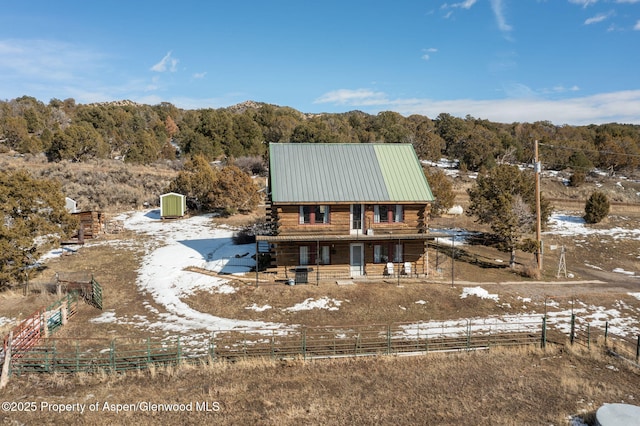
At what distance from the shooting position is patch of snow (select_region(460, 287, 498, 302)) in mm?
25109

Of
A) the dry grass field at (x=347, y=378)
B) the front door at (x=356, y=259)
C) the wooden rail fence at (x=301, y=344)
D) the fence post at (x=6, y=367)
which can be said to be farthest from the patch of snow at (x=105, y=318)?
the front door at (x=356, y=259)

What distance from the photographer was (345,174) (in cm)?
2966

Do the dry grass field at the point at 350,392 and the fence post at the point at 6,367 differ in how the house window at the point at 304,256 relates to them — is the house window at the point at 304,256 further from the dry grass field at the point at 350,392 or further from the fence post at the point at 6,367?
the fence post at the point at 6,367

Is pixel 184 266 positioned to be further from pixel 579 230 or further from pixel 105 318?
pixel 579 230

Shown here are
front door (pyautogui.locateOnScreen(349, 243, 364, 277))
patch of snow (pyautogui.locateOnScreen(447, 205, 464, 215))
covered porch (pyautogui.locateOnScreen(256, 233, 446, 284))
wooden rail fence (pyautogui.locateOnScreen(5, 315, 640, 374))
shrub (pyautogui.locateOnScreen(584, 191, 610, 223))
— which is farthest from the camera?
patch of snow (pyautogui.locateOnScreen(447, 205, 464, 215))

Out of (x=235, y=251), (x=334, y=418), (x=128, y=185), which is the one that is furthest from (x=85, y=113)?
(x=334, y=418)

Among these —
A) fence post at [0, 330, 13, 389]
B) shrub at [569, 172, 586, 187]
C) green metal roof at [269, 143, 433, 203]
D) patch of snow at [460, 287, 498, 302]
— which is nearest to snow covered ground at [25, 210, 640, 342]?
patch of snow at [460, 287, 498, 302]

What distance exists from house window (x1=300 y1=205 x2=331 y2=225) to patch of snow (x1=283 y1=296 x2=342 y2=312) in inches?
217

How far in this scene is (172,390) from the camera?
15039 millimetres

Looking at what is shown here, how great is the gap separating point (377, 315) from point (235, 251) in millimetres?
14915

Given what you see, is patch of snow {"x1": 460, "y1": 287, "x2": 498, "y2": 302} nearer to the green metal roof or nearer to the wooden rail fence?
the wooden rail fence

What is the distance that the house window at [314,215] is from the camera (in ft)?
91.1

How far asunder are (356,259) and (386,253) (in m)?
2.13

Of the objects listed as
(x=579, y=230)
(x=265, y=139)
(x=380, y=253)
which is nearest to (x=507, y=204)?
(x=380, y=253)
